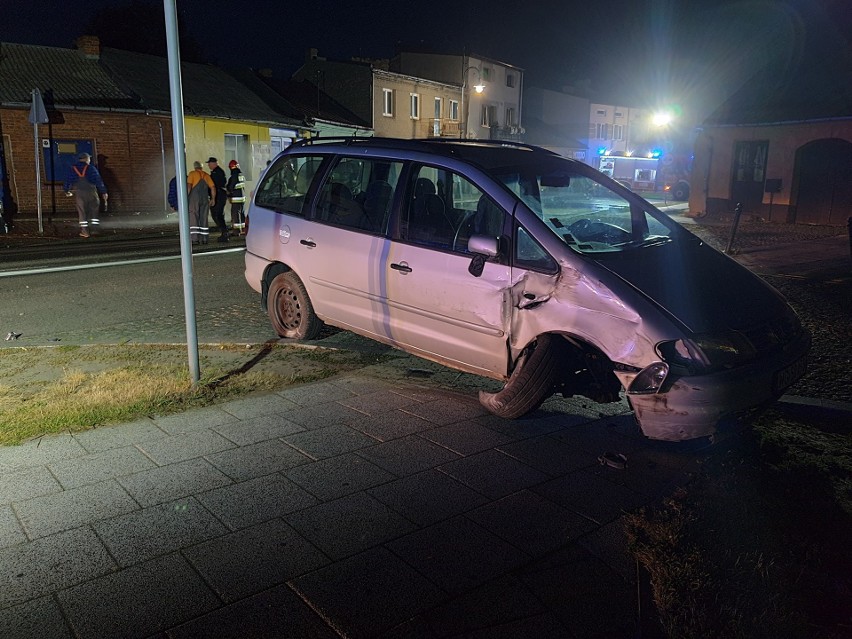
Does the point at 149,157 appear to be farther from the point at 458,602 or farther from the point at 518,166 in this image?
the point at 458,602

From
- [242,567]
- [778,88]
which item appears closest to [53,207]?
[242,567]

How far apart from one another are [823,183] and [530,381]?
20441 millimetres

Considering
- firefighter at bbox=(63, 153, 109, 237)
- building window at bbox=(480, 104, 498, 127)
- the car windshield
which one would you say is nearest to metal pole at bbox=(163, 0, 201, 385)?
the car windshield

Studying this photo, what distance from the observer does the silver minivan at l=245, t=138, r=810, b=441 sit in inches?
161

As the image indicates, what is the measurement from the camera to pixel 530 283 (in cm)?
453

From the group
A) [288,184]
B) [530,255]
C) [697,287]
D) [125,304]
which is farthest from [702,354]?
[125,304]

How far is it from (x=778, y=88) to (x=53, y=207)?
77.3ft

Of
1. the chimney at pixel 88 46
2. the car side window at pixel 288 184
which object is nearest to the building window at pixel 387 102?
the chimney at pixel 88 46

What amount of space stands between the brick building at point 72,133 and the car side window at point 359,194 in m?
17.9

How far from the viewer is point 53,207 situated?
21.6 metres

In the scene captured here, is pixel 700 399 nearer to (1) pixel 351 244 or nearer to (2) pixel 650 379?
(2) pixel 650 379

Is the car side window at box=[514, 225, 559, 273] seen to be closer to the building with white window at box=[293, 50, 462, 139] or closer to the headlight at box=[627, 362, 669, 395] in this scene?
the headlight at box=[627, 362, 669, 395]

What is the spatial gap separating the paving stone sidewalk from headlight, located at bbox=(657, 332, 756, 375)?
2.10ft

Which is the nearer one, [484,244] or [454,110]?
[484,244]
